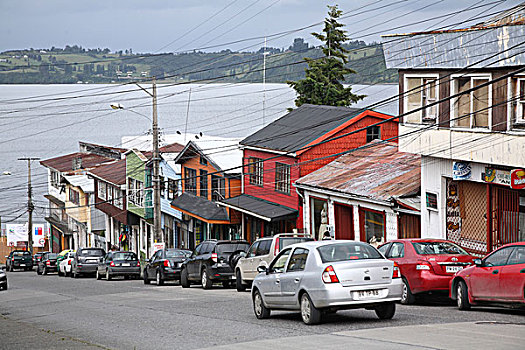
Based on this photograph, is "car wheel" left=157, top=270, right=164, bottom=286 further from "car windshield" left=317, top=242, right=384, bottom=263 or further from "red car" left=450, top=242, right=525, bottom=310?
"car windshield" left=317, top=242, right=384, bottom=263

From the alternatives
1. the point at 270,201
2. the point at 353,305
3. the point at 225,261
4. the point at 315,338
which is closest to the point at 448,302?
the point at 353,305

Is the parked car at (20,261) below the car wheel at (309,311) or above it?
below

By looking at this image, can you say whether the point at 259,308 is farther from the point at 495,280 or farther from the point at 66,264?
the point at 66,264

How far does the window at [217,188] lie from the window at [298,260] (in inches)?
1208

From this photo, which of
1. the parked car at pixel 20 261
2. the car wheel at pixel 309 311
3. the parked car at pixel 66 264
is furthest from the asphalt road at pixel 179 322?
the parked car at pixel 20 261

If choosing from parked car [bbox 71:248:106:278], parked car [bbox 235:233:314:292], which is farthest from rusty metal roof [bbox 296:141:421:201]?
parked car [bbox 71:248:106:278]

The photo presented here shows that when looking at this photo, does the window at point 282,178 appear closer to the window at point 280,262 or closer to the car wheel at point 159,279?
the car wheel at point 159,279

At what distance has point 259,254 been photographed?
24.2 meters

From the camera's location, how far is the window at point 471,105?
75.8ft

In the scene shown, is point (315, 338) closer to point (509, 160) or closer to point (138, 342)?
point (138, 342)

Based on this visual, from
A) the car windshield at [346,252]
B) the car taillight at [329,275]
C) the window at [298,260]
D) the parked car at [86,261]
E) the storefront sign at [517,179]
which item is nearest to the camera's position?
the car taillight at [329,275]

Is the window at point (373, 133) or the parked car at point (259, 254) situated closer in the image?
the parked car at point (259, 254)

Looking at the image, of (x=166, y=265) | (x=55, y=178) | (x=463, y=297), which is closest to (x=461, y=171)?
(x=463, y=297)

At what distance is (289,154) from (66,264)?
1775 centimetres
